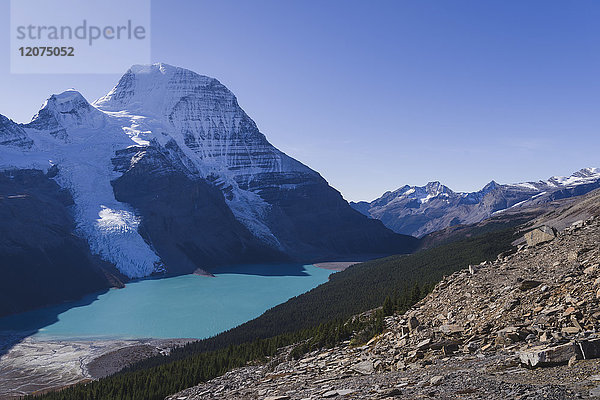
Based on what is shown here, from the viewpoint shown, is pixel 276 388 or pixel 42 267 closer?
pixel 276 388

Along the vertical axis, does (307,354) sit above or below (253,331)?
above

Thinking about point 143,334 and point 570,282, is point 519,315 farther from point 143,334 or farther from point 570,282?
point 143,334

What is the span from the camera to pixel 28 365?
271 feet

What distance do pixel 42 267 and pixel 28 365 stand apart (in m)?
102

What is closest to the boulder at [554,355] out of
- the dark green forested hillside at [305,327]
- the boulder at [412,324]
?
the boulder at [412,324]

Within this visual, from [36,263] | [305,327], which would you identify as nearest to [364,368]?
[305,327]

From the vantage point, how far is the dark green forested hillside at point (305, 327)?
3900cm

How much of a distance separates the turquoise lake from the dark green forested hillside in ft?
88.8

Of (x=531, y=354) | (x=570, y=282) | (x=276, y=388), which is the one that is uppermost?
(x=570, y=282)

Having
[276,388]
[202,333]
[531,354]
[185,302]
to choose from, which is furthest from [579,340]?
[185,302]

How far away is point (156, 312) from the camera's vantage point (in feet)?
448

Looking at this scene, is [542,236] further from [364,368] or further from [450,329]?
[364,368]

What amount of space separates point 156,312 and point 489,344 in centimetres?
13242

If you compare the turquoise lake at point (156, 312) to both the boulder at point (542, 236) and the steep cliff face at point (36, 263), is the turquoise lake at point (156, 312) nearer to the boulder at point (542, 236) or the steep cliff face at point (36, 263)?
the steep cliff face at point (36, 263)
